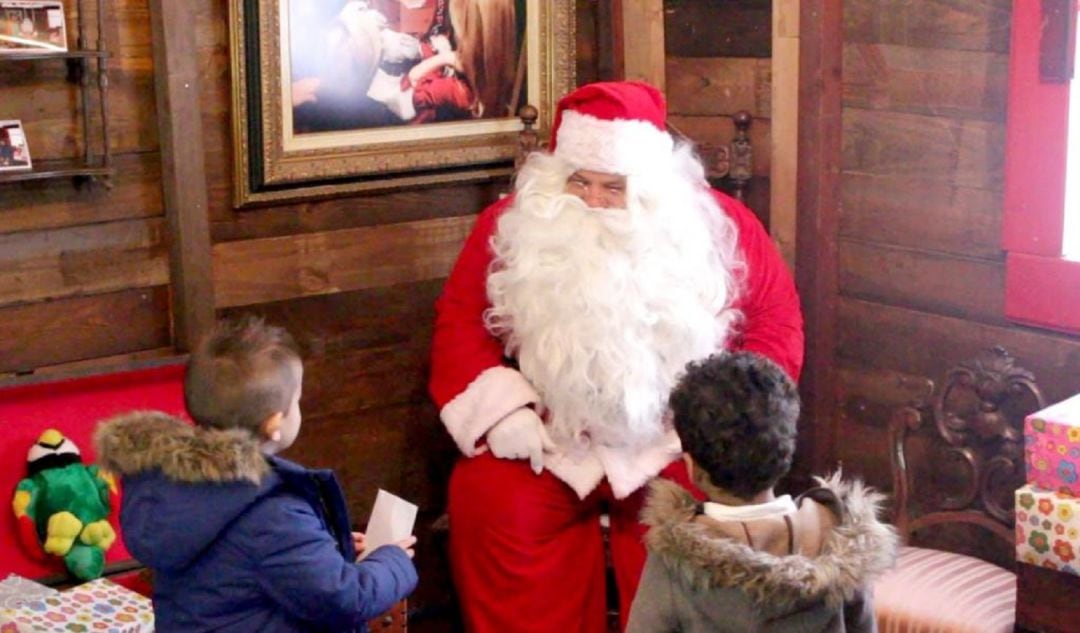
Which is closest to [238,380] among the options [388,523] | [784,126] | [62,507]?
[388,523]

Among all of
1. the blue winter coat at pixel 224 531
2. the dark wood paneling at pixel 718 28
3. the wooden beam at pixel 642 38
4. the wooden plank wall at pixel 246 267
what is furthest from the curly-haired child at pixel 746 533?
the wooden beam at pixel 642 38

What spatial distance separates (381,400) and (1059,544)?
5.27ft

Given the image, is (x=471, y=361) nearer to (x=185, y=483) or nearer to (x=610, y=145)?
(x=610, y=145)

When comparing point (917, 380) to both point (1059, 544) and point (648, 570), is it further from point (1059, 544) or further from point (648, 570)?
point (648, 570)

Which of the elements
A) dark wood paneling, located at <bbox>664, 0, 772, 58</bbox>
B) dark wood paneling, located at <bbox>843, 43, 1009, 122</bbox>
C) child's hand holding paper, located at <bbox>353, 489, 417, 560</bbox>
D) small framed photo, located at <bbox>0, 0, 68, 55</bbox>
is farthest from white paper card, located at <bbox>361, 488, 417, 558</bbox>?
dark wood paneling, located at <bbox>664, 0, 772, 58</bbox>

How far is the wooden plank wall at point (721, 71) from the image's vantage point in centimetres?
337

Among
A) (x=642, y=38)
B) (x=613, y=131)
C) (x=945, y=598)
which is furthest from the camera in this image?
(x=642, y=38)

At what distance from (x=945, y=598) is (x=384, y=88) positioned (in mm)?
1568

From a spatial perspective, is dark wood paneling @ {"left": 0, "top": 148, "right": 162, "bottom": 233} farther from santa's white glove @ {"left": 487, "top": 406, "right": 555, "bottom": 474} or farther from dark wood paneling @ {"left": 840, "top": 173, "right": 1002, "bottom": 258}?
dark wood paneling @ {"left": 840, "top": 173, "right": 1002, "bottom": 258}

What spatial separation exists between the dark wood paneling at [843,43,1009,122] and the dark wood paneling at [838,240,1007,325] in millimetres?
292

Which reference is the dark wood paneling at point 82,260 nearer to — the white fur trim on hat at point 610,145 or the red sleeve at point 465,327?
the red sleeve at point 465,327

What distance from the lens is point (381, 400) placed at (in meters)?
3.45

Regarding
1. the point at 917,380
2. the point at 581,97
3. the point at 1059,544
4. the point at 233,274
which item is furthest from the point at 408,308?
the point at 1059,544

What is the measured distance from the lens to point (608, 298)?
9.84 ft
